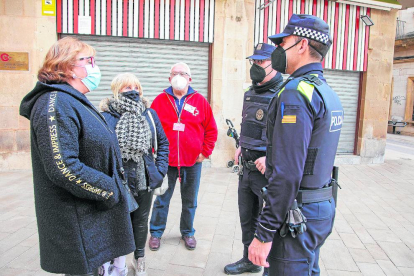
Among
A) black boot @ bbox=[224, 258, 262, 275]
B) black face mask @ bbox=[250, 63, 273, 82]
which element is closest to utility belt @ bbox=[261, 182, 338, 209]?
black face mask @ bbox=[250, 63, 273, 82]

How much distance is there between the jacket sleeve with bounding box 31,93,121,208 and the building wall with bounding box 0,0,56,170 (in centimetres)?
596

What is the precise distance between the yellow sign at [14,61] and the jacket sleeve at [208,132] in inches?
196

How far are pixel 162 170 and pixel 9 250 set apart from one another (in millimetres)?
1937

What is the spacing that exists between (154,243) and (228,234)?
0.98 m

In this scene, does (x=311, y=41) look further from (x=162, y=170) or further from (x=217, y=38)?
(x=217, y=38)

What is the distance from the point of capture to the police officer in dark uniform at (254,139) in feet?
9.70

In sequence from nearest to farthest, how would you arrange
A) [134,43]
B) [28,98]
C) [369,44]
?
[28,98]
[134,43]
[369,44]

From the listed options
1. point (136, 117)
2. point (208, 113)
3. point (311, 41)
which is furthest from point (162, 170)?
point (311, 41)

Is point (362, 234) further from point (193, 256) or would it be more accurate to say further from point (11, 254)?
point (11, 254)

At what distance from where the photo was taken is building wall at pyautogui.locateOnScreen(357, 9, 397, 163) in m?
8.69

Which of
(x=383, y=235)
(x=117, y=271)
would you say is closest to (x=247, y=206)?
(x=117, y=271)

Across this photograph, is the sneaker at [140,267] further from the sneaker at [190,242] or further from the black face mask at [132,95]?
the black face mask at [132,95]

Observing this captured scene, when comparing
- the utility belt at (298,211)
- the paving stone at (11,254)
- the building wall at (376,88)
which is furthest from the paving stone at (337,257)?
the building wall at (376,88)

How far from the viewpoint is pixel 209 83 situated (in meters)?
7.82
